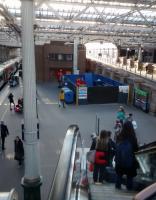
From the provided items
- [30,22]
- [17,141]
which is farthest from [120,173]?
[17,141]

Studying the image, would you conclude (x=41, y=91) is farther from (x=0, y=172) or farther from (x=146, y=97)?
(x=0, y=172)

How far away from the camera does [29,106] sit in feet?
19.1

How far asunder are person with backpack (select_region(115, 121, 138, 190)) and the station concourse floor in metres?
3.78

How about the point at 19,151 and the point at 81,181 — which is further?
the point at 19,151

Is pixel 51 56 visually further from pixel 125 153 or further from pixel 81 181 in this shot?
pixel 81 181

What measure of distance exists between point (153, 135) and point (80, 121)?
4182mm

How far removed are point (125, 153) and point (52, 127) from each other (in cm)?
977

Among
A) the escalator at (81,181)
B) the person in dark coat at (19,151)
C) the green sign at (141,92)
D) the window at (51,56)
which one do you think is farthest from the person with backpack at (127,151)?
the window at (51,56)

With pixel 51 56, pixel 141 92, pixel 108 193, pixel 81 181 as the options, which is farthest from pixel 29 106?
pixel 51 56

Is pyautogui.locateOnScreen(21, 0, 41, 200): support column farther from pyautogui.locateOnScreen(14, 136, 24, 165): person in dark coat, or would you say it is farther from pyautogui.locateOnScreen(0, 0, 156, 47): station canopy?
pyautogui.locateOnScreen(0, 0, 156, 47): station canopy

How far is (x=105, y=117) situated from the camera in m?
15.9

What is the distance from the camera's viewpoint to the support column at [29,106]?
18.1 ft

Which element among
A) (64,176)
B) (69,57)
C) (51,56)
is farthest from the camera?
(69,57)

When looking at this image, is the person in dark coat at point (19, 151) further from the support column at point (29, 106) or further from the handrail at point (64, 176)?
the handrail at point (64, 176)
